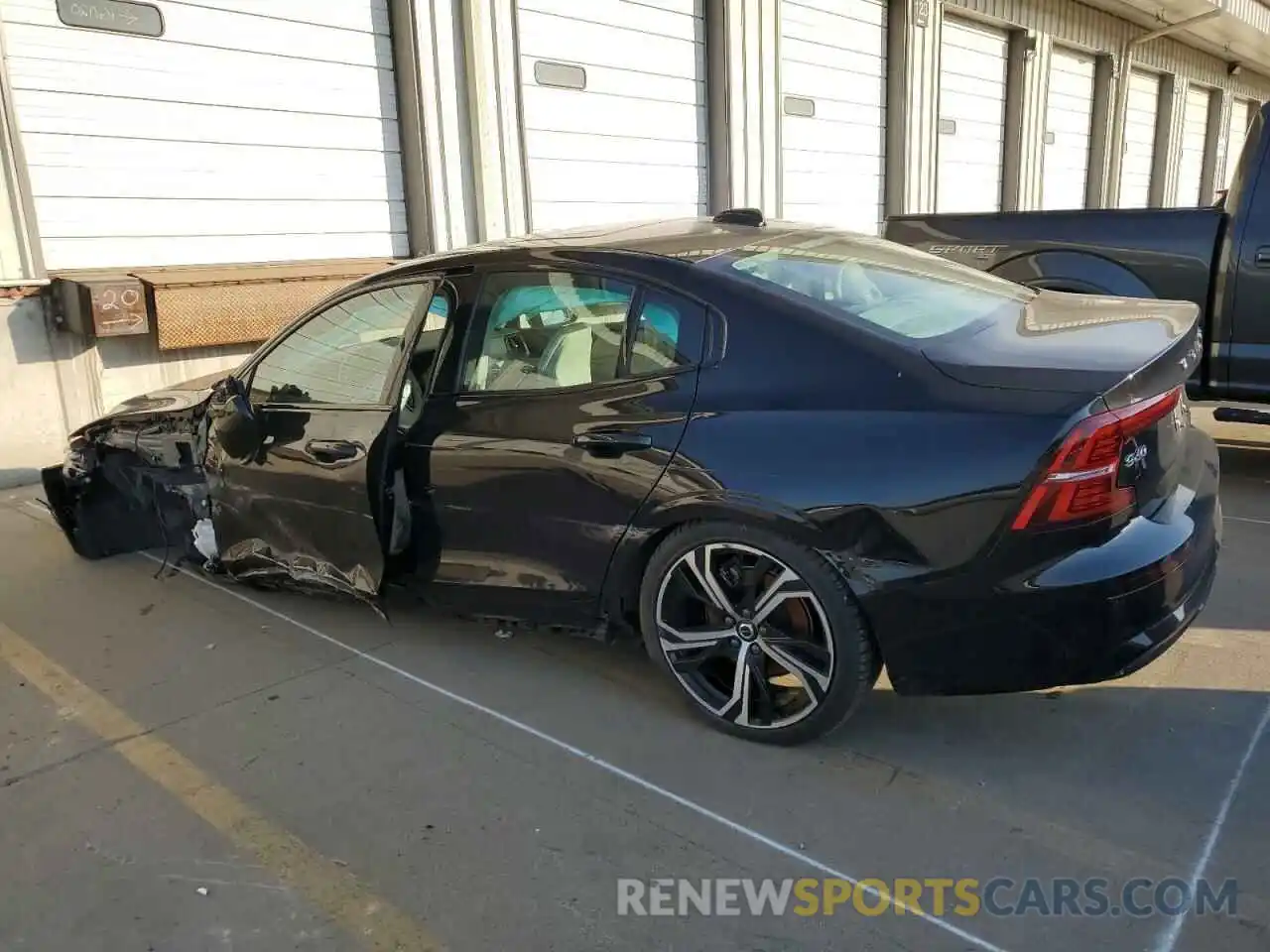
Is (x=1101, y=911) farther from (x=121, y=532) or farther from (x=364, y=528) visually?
(x=121, y=532)

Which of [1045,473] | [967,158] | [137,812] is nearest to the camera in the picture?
[1045,473]

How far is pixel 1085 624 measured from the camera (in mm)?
2586

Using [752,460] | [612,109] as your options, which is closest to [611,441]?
[752,460]

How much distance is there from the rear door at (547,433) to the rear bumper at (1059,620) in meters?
0.92

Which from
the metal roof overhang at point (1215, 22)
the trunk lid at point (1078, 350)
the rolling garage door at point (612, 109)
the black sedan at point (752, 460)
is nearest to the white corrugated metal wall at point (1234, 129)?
the metal roof overhang at point (1215, 22)

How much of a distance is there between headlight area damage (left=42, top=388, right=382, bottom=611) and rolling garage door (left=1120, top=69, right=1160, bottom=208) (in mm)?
19064

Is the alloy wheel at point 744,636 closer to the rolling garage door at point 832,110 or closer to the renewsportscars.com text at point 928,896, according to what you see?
the renewsportscars.com text at point 928,896

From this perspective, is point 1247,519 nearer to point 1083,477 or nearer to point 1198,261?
point 1198,261

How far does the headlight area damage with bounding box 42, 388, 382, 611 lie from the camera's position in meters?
4.02

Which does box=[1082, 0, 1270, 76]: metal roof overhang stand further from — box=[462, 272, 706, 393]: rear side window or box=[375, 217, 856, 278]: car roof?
box=[462, 272, 706, 393]: rear side window

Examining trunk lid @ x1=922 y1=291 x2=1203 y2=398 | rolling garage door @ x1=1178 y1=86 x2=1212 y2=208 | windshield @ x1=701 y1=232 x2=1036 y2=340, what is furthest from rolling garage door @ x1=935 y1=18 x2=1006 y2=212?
trunk lid @ x1=922 y1=291 x2=1203 y2=398

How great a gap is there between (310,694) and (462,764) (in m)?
0.83

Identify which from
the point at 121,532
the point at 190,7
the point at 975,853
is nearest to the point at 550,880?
the point at 975,853

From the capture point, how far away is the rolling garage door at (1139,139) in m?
19.1
